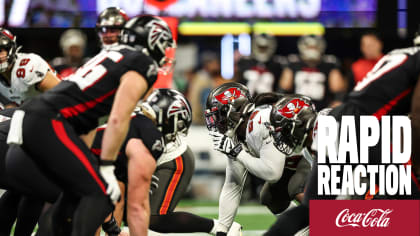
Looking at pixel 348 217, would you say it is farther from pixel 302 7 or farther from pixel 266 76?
pixel 302 7

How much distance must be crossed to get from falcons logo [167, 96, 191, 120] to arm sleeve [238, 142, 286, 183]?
19.3 inches

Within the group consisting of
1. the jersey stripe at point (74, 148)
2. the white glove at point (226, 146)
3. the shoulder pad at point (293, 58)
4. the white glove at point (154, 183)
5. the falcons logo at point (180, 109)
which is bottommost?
the white glove at point (154, 183)

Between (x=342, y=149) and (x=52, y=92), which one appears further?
(x=342, y=149)

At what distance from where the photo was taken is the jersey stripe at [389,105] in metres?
5.09

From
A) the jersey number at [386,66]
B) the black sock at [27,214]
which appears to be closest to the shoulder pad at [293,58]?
the jersey number at [386,66]

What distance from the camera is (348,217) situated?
5.27 m

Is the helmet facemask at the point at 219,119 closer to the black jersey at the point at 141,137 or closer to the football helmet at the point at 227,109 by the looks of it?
the football helmet at the point at 227,109

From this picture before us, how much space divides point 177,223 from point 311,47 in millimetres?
4938

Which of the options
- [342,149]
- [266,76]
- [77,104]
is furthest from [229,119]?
[266,76]

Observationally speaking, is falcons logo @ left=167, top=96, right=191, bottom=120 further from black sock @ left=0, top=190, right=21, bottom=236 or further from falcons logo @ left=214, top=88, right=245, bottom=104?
black sock @ left=0, top=190, right=21, bottom=236

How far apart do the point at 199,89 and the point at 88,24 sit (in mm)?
1718

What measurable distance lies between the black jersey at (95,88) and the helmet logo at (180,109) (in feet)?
4.12

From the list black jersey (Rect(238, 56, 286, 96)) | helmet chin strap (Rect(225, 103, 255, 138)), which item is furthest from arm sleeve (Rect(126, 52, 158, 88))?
black jersey (Rect(238, 56, 286, 96))

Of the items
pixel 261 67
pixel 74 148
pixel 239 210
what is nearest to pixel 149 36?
pixel 74 148
